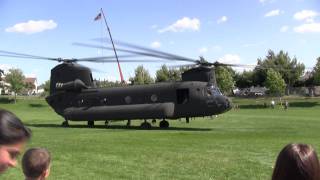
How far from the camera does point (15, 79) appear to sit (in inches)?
4038

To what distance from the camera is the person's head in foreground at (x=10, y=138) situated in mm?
2348

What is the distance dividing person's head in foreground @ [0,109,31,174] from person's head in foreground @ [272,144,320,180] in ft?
4.37

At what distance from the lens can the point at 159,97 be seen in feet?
103

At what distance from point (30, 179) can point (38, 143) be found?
1452 centimetres

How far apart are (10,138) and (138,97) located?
2951cm

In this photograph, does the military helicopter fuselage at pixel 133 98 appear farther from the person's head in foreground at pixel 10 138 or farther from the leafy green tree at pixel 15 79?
the leafy green tree at pixel 15 79

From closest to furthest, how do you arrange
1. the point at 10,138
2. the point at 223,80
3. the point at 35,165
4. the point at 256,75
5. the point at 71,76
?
the point at 10,138
the point at 35,165
the point at 71,76
the point at 223,80
the point at 256,75

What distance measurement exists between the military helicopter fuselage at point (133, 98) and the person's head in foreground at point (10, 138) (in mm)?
27568

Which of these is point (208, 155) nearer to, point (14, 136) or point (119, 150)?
point (119, 150)

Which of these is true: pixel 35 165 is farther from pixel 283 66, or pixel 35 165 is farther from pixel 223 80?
pixel 283 66

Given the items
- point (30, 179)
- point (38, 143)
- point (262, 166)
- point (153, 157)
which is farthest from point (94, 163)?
point (30, 179)

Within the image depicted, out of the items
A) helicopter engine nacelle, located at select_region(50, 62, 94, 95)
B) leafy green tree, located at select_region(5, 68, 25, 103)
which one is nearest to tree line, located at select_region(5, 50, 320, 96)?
leafy green tree, located at select_region(5, 68, 25, 103)

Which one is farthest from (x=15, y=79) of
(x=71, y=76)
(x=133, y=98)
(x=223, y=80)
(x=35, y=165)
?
(x=35, y=165)

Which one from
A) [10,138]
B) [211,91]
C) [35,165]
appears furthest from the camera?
[211,91]
